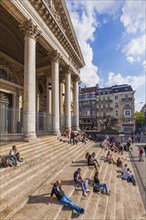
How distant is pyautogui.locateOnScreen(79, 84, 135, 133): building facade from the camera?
55188 mm

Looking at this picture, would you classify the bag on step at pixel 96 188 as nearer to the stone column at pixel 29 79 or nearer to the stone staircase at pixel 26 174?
the stone staircase at pixel 26 174

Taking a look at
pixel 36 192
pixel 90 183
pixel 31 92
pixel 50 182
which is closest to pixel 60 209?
pixel 36 192

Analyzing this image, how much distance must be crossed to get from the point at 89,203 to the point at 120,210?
1340mm

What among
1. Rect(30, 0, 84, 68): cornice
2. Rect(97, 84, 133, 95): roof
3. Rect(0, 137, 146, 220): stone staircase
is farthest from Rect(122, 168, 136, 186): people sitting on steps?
Rect(97, 84, 133, 95): roof

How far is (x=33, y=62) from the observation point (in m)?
11.8

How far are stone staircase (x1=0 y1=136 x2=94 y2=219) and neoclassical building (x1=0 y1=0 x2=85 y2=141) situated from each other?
1654 millimetres

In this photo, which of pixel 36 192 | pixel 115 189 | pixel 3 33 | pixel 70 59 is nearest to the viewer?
pixel 36 192

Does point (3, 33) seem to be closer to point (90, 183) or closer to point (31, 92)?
point (31, 92)

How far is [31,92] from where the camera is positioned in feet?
38.1

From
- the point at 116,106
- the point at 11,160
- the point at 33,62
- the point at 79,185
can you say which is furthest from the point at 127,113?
the point at 11,160

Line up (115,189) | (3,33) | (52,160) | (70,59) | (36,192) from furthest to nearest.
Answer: (70,59), (3,33), (52,160), (115,189), (36,192)

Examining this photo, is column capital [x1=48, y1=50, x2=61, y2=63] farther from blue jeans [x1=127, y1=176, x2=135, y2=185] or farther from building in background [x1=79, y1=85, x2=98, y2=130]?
building in background [x1=79, y1=85, x2=98, y2=130]

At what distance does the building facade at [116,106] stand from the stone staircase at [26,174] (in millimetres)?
44953

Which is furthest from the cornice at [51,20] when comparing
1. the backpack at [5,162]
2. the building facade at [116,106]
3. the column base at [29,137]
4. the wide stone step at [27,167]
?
the building facade at [116,106]
